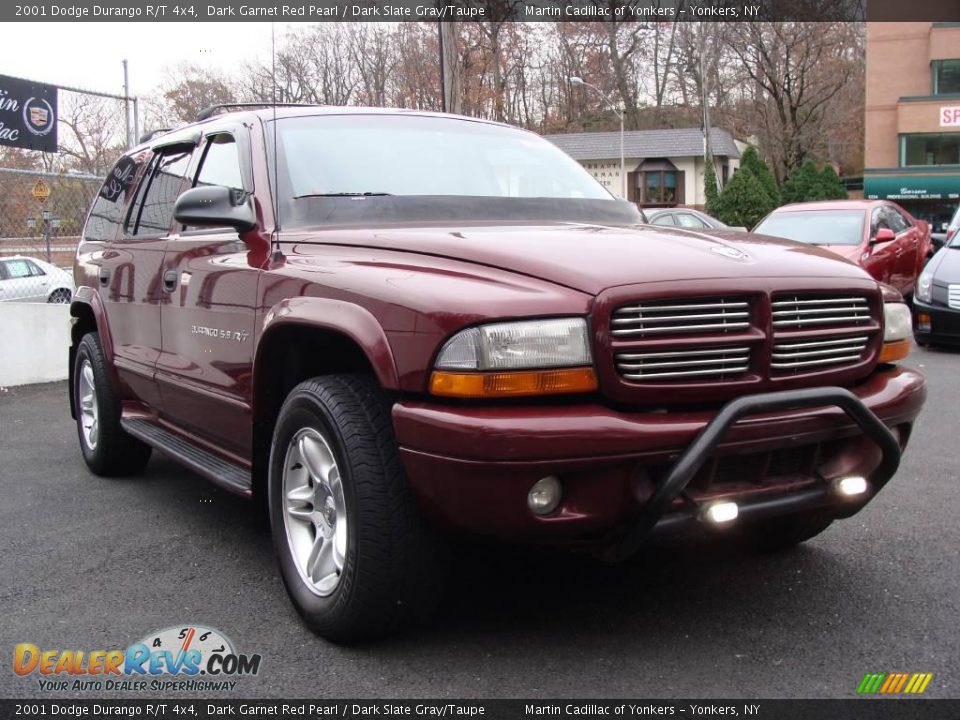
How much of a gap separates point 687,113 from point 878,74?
70.0 feet

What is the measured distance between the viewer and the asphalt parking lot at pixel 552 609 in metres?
2.83

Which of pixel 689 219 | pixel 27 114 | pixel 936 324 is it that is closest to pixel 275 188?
pixel 27 114

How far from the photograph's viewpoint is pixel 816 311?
9.75 ft

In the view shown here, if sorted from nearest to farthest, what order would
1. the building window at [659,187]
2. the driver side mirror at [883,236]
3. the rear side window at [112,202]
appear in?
the rear side window at [112,202], the driver side mirror at [883,236], the building window at [659,187]

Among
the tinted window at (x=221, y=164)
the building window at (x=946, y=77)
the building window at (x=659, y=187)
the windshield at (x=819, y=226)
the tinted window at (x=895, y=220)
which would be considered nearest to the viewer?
the tinted window at (x=221, y=164)

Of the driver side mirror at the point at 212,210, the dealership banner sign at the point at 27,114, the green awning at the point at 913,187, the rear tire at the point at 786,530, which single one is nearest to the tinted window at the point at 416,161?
the driver side mirror at the point at 212,210

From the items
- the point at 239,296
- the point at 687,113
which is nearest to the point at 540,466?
the point at 239,296

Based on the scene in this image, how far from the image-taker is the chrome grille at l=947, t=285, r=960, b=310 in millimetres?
9750

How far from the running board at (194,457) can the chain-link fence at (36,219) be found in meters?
5.78

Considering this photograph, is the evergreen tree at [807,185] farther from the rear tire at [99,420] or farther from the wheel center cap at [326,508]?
the wheel center cap at [326,508]

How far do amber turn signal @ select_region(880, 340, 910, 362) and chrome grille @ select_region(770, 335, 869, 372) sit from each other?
17 cm

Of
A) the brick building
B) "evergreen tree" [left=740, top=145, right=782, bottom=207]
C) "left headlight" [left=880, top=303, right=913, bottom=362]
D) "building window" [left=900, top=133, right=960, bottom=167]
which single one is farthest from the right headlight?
"building window" [left=900, top=133, right=960, bottom=167]
